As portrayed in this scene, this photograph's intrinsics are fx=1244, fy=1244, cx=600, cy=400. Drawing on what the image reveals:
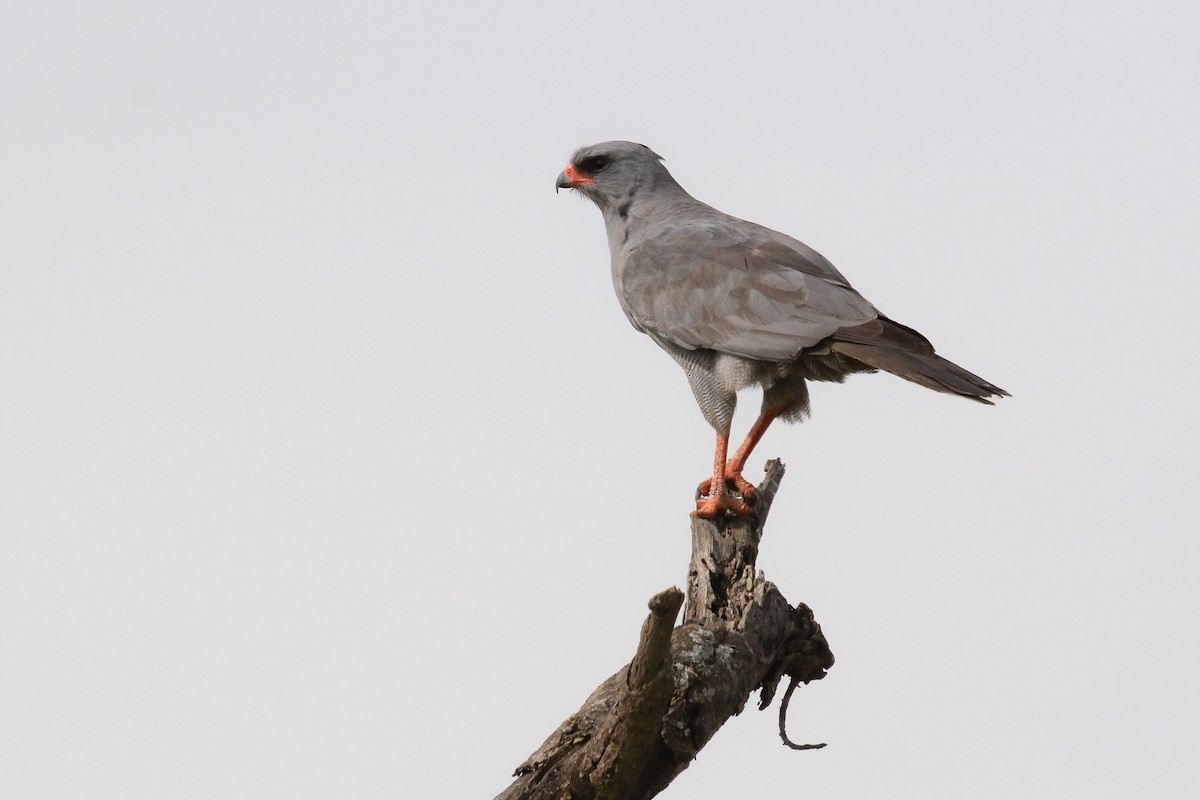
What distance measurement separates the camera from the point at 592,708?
5.89 m

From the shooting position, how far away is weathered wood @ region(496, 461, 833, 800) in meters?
5.50

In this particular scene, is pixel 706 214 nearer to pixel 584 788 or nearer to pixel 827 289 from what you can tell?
pixel 827 289

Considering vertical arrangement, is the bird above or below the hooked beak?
below

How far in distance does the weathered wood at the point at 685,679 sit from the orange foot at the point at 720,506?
0.07 metres

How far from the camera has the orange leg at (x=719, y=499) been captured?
7.38 m

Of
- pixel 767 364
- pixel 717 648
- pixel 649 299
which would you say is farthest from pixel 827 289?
pixel 717 648

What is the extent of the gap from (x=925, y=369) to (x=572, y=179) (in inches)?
132

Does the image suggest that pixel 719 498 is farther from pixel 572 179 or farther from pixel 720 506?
pixel 572 179

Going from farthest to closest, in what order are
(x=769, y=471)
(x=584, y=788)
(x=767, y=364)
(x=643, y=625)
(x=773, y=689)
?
(x=769, y=471), (x=767, y=364), (x=773, y=689), (x=584, y=788), (x=643, y=625)

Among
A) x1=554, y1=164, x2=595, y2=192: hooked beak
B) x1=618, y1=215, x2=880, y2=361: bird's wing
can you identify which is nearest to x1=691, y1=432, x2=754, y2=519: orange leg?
x1=618, y1=215, x2=880, y2=361: bird's wing

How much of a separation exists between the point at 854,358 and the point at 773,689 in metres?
1.90

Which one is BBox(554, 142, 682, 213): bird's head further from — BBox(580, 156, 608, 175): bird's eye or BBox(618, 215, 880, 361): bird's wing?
BBox(618, 215, 880, 361): bird's wing

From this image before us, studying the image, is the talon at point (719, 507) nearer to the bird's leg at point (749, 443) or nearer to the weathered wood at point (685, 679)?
the weathered wood at point (685, 679)

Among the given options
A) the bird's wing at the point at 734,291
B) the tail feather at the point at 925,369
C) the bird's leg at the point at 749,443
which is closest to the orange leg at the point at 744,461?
the bird's leg at the point at 749,443
